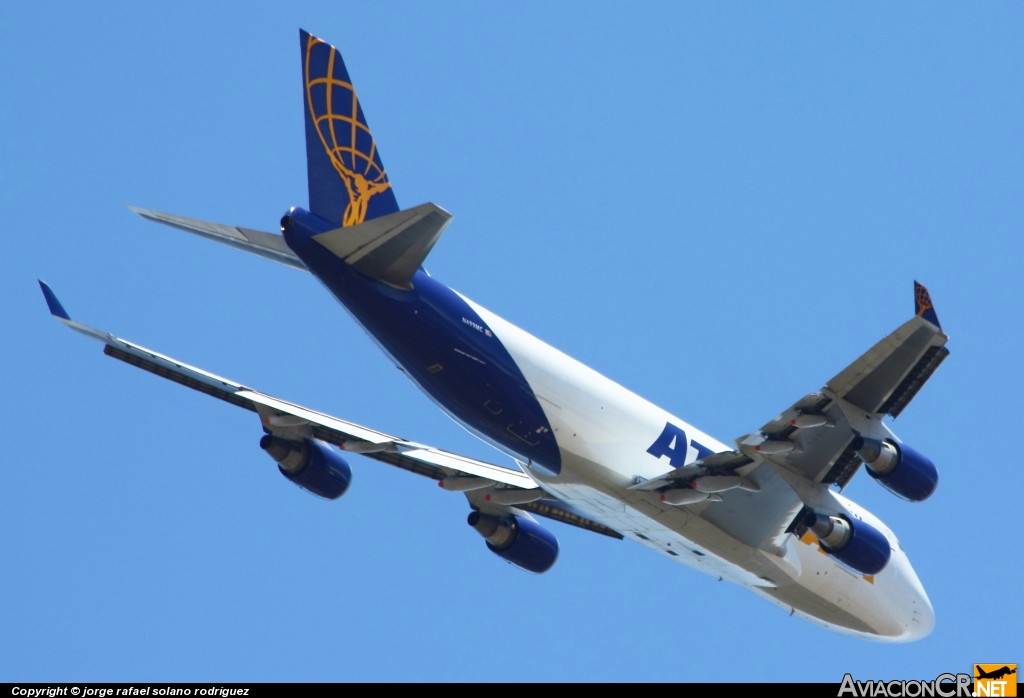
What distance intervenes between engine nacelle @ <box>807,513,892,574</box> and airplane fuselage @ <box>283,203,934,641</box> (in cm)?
69

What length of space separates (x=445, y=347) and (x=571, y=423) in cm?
281

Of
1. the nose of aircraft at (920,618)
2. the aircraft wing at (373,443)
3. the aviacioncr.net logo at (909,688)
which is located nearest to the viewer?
the aviacioncr.net logo at (909,688)

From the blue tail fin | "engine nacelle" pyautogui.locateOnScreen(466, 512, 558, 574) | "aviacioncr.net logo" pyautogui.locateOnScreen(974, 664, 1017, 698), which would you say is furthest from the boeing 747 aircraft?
"aviacioncr.net logo" pyautogui.locateOnScreen(974, 664, 1017, 698)

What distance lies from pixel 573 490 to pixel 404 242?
5.98m

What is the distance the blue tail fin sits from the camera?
24641 mm

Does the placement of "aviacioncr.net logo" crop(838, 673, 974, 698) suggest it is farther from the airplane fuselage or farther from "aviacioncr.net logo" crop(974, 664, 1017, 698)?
the airplane fuselage

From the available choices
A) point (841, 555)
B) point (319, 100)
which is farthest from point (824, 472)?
point (319, 100)

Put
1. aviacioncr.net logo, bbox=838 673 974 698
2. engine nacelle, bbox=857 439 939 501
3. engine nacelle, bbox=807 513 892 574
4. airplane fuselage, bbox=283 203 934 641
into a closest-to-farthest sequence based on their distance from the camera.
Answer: aviacioncr.net logo, bbox=838 673 974 698 → airplane fuselage, bbox=283 203 934 641 → engine nacelle, bbox=857 439 939 501 → engine nacelle, bbox=807 513 892 574

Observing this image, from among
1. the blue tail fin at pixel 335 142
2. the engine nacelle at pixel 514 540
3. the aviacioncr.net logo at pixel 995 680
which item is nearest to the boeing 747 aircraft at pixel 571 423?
the blue tail fin at pixel 335 142

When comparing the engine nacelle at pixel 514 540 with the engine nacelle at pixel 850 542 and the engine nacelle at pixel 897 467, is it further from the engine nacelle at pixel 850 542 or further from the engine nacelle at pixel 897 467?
the engine nacelle at pixel 897 467

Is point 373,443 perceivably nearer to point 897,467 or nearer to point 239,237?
point 239,237

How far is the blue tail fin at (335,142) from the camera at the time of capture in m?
24.6

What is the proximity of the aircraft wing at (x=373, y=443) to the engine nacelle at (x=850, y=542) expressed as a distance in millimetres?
5539

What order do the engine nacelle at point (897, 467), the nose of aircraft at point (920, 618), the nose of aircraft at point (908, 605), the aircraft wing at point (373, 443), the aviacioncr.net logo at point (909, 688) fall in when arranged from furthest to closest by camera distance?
1. the nose of aircraft at point (920, 618)
2. the nose of aircraft at point (908, 605)
3. the aircraft wing at point (373, 443)
4. the engine nacelle at point (897, 467)
5. the aviacioncr.net logo at point (909, 688)
